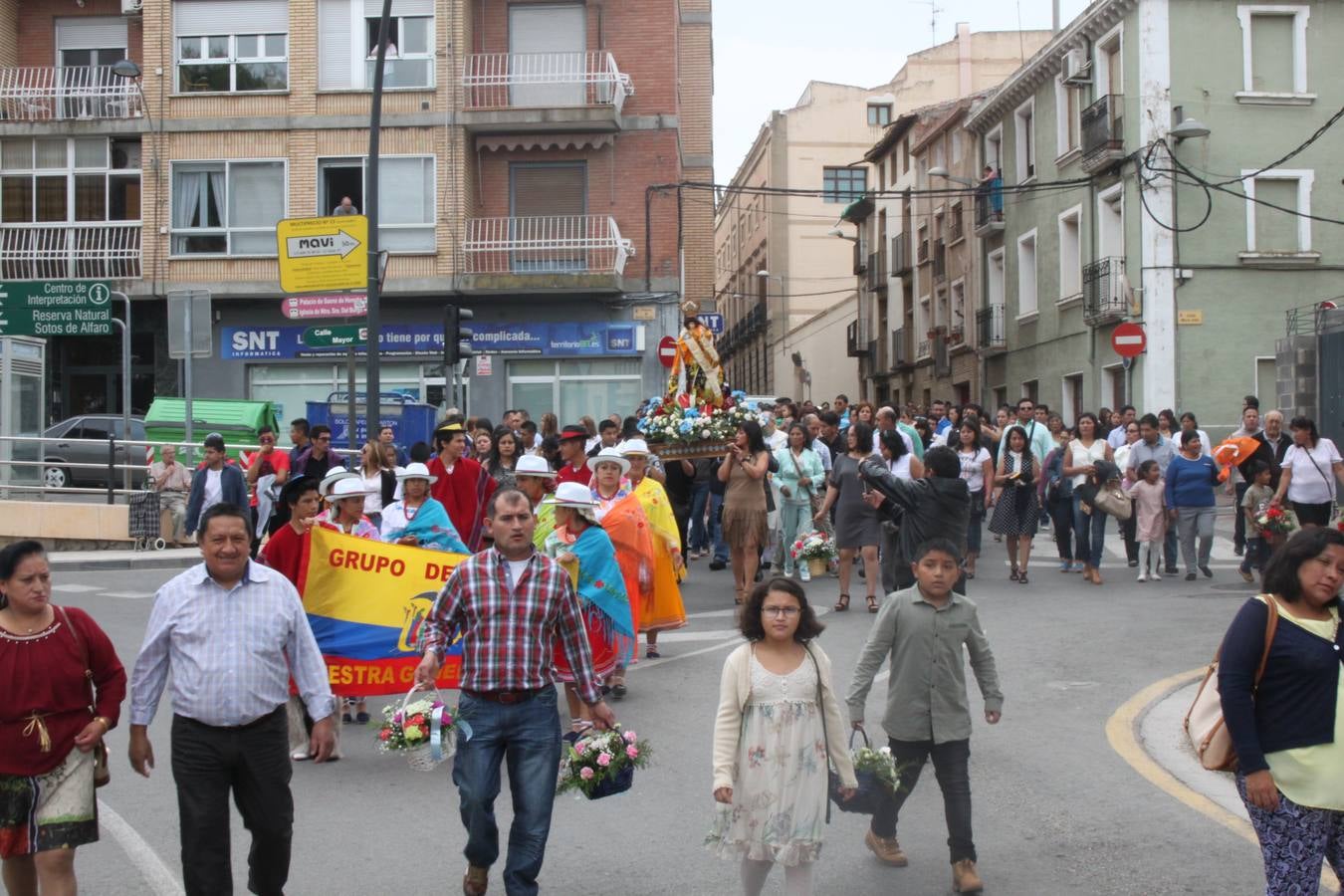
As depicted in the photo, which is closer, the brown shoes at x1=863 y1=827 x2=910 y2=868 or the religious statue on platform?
the brown shoes at x1=863 y1=827 x2=910 y2=868

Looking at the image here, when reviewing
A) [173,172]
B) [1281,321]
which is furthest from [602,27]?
[1281,321]

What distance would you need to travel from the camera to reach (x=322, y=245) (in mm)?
17062

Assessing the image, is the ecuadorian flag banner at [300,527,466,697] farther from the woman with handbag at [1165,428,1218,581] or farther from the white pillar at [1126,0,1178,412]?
the white pillar at [1126,0,1178,412]

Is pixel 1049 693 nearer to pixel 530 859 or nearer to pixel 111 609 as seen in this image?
pixel 530 859

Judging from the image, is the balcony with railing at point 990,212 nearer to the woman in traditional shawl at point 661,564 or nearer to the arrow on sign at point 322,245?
the arrow on sign at point 322,245

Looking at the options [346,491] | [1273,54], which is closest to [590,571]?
[346,491]

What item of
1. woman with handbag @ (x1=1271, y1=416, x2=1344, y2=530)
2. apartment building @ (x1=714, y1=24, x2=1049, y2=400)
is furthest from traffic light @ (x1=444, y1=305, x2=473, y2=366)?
apartment building @ (x1=714, y1=24, x2=1049, y2=400)

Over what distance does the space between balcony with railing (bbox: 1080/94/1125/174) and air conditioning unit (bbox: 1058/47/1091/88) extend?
3.05ft

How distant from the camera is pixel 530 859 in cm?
561

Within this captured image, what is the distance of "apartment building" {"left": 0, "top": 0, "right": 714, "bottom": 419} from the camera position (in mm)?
30156

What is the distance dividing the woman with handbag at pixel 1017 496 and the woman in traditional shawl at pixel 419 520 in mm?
8152

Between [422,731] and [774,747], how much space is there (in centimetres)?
152

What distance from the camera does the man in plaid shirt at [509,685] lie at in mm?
5691

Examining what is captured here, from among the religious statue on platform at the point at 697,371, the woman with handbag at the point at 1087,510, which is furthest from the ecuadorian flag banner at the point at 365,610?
the woman with handbag at the point at 1087,510
